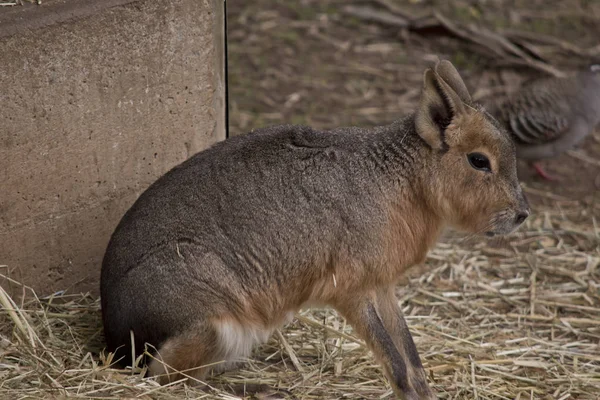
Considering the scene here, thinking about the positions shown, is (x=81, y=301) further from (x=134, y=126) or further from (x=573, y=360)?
(x=573, y=360)

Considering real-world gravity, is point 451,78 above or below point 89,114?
above

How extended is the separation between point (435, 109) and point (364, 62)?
478cm

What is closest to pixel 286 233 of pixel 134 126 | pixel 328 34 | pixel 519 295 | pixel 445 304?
pixel 134 126

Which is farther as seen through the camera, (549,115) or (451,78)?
(549,115)

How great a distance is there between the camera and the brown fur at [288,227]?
164 inches

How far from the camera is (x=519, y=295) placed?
5.72 metres

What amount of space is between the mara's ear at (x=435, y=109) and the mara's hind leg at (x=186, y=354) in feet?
3.99

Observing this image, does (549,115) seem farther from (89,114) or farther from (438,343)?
(89,114)

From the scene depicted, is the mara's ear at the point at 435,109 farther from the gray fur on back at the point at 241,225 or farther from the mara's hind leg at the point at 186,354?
the mara's hind leg at the point at 186,354

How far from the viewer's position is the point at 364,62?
894 centimetres

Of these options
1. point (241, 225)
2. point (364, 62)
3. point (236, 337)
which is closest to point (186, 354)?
point (236, 337)

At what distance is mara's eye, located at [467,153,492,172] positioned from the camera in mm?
4289

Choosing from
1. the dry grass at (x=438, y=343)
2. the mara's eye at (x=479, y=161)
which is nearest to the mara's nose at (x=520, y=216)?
the mara's eye at (x=479, y=161)

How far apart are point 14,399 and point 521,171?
466 centimetres
